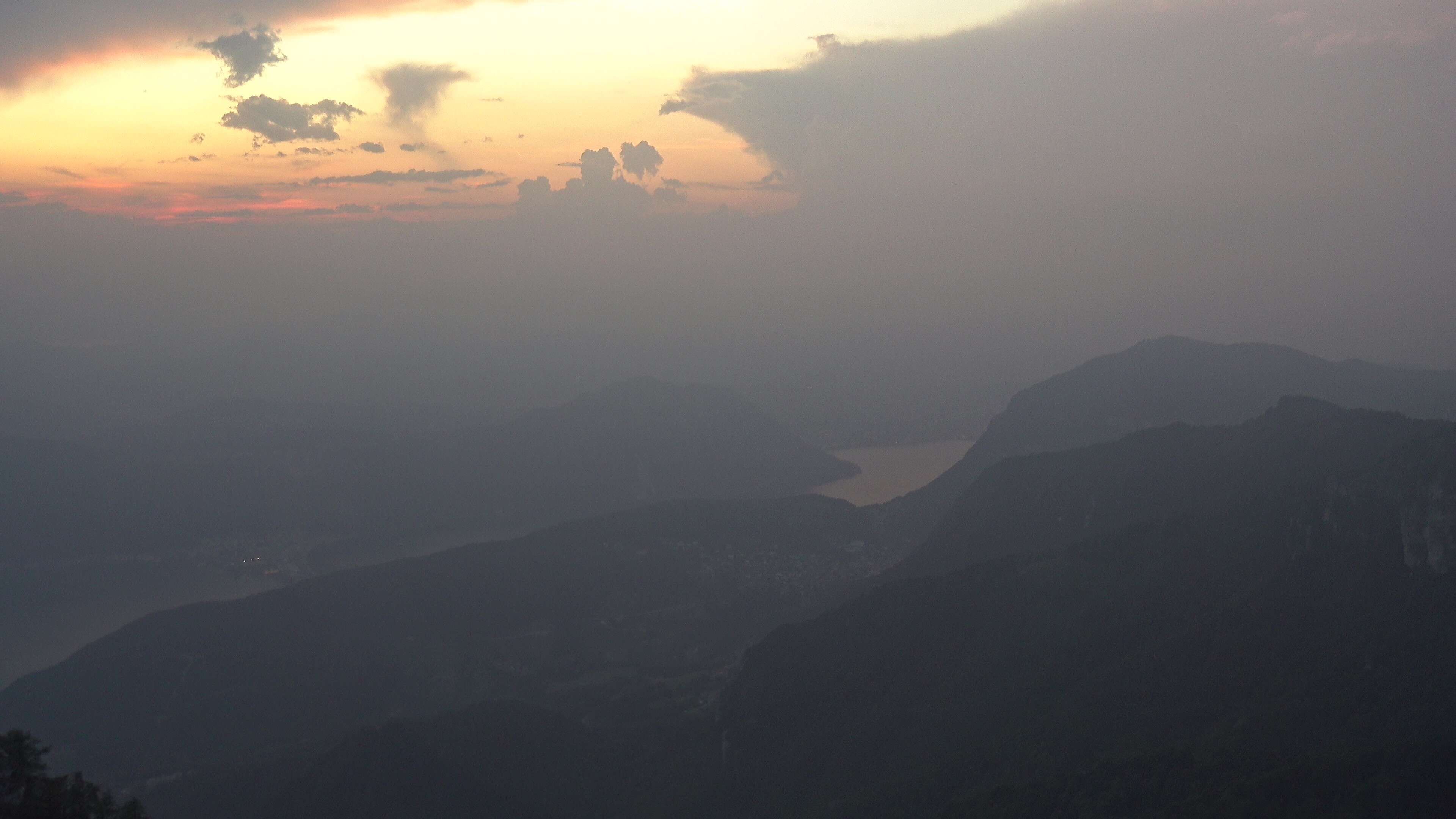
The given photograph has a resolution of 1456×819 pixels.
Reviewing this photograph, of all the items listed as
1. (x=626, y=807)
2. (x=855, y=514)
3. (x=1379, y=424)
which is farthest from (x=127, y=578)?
(x=1379, y=424)

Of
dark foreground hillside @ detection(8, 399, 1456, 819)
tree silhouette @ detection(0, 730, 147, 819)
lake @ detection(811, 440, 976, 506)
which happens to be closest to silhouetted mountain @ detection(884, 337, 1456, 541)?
lake @ detection(811, 440, 976, 506)

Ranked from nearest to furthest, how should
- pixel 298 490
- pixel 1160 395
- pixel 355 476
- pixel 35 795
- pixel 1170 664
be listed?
1. pixel 35 795
2. pixel 1170 664
3. pixel 1160 395
4. pixel 298 490
5. pixel 355 476

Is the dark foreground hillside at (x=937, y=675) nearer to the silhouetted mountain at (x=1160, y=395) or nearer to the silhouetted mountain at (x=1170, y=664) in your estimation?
the silhouetted mountain at (x=1170, y=664)

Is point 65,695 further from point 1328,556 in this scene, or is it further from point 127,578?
point 1328,556

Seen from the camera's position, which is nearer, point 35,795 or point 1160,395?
point 35,795

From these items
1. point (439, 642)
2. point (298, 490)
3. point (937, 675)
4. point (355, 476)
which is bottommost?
point (439, 642)

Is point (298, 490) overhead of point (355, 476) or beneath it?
beneath

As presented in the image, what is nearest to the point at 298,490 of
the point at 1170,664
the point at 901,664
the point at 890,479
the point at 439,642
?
the point at 439,642

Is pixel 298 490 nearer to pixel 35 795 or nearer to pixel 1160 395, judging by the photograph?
pixel 1160 395
